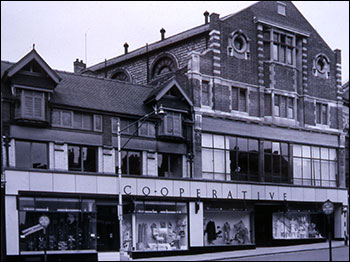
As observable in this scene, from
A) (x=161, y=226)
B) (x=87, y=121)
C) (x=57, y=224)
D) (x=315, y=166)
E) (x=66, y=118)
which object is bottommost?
(x=161, y=226)

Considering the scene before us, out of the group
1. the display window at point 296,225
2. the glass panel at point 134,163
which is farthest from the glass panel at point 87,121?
the display window at point 296,225

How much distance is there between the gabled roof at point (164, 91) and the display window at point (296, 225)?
1213 centimetres

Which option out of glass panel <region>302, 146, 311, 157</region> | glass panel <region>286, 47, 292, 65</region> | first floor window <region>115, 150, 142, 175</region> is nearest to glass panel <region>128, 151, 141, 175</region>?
first floor window <region>115, 150, 142, 175</region>

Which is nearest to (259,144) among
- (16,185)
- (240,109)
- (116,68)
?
(240,109)

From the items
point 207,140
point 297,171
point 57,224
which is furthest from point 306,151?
point 57,224

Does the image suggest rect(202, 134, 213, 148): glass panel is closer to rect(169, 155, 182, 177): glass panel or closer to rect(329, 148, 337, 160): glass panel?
rect(169, 155, 182, 177): glass panel

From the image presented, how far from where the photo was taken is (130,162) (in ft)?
124

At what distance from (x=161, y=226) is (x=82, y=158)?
7174 millimetres

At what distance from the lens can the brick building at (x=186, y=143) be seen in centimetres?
3378

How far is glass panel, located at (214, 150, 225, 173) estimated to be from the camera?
138ft

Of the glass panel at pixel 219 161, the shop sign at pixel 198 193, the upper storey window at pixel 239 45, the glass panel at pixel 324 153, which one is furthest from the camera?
the glass panel at pixel 324 153

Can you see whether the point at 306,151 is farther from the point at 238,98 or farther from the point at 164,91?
the point at 164,91

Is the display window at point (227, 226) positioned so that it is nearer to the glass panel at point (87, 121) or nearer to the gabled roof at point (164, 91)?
the gabled roof at point (164, 91)

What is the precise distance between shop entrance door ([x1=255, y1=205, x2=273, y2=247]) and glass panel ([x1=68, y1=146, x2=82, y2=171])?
15.3 metres
